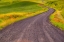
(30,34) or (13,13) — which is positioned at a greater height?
(30,34)

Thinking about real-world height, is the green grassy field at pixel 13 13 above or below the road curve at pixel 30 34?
below

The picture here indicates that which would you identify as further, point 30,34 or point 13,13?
point 13,13

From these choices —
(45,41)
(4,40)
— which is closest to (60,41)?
(45,41)

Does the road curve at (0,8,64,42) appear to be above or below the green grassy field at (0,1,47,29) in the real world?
above

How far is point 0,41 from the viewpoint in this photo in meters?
15.7

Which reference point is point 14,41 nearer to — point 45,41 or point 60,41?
point 45,41

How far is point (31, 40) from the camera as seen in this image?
16.4 metres

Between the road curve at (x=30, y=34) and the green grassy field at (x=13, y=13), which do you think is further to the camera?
the green grassy field at (x=13, y=13)

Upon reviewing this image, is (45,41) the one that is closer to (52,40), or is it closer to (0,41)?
(52,40)

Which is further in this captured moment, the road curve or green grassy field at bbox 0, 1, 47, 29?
green grassy field at bbox 0, 1, 47, 29

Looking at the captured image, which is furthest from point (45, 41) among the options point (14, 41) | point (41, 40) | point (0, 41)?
point (0, 41)

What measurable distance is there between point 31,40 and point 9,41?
6.77 ft

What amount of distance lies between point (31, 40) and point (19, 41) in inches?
52.2

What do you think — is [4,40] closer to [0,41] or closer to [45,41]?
[0,41]
